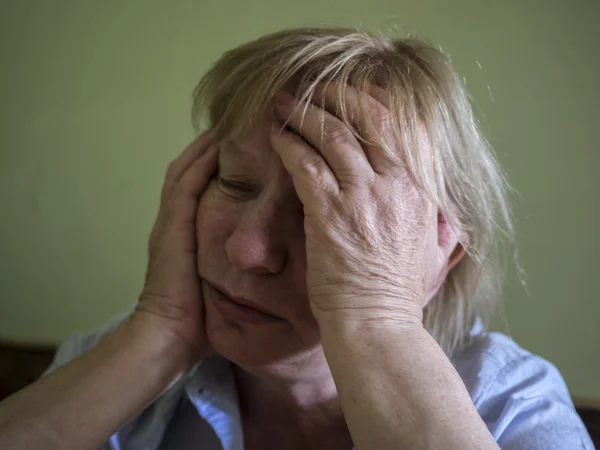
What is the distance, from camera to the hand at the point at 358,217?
526 mm

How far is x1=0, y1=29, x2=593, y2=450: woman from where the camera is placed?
1.69 ft

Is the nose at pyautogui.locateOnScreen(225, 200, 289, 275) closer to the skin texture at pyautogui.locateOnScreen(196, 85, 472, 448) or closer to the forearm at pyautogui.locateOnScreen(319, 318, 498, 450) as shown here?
the skin texture at pyautogui.locateOnScreen(196, 85, 472, 448)

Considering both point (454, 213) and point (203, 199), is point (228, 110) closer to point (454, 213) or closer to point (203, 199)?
point (203, 199)

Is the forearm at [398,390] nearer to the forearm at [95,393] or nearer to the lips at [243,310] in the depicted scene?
the lips at [243,310]

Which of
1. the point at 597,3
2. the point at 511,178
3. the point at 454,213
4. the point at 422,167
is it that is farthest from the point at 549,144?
the point at 422,167

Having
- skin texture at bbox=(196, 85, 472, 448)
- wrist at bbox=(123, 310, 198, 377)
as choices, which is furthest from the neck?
wrist at bbox=(123, 310, 198, 377)

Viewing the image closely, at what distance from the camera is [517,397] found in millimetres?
712

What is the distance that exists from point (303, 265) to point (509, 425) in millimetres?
A: 441

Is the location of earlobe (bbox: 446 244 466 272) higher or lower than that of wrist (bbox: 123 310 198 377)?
higher

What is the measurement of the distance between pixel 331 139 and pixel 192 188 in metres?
0.29

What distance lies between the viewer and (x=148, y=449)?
0.76m

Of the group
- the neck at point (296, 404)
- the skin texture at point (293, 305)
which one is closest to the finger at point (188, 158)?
the skin texture at point (293, 305)

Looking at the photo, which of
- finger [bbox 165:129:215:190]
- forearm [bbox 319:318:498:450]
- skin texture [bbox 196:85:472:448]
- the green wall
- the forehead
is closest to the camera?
forearm [bbox 319:318:498:450]

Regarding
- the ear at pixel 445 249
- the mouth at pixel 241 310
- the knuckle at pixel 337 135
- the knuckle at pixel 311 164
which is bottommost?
the mouth at pixel 241 310
